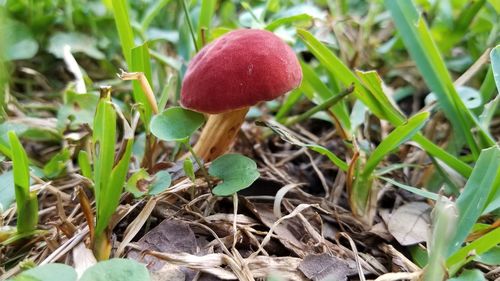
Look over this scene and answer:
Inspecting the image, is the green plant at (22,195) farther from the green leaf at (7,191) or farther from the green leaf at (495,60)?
the green leaf at (495,60)

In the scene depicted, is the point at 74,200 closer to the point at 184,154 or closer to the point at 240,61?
the point at 184,154

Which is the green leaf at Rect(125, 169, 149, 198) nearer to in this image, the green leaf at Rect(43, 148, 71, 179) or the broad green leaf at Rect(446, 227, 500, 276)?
the green leaf at Rect(43, 148, 71, 179)

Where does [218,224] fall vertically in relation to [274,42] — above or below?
below

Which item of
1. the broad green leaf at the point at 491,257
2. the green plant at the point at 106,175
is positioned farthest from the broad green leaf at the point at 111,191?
the broad green leaf at the point at 491,257

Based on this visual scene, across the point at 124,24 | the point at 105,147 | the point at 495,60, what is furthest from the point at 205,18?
the point at 495,60

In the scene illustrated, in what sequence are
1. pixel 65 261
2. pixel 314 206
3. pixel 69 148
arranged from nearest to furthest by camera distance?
1. pixel 65 261
2. pixel 314 206
3. pixel 69 148

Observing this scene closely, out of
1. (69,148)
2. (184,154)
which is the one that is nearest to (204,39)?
(184,154)
